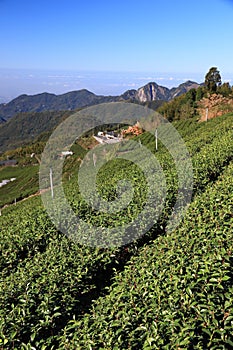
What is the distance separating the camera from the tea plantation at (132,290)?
9.32 ft

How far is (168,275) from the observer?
371 cm

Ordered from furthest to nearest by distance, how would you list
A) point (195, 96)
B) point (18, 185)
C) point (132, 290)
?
point (18, 185) < point (195, 96) < point (132, 290)

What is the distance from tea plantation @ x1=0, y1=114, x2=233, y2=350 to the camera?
2.84 metres

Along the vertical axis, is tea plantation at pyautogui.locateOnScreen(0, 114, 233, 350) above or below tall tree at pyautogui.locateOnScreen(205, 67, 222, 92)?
below

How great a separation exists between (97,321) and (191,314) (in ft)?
3.46

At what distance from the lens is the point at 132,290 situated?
12.1 feet

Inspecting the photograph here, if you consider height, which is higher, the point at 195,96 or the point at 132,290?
the point at 195,96

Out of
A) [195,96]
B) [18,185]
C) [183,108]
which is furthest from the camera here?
[18,185]

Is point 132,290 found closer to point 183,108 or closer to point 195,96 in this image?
A: point 183,108

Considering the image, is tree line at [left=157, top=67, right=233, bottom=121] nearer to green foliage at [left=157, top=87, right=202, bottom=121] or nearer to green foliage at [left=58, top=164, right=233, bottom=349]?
green foliage at [left=157, top=87, right=202, bottom=121]

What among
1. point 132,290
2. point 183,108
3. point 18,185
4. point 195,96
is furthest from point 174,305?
point 18,185

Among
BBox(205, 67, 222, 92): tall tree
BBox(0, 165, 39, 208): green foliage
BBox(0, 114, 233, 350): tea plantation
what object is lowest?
BBox(0, 165, 39, 208): green foliage

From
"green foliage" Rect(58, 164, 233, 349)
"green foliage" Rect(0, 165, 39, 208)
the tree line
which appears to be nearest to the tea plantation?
"green foliage" Rect(58, 164, 233, 349)

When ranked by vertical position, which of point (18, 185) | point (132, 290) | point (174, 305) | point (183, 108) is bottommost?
point (18, 185)
